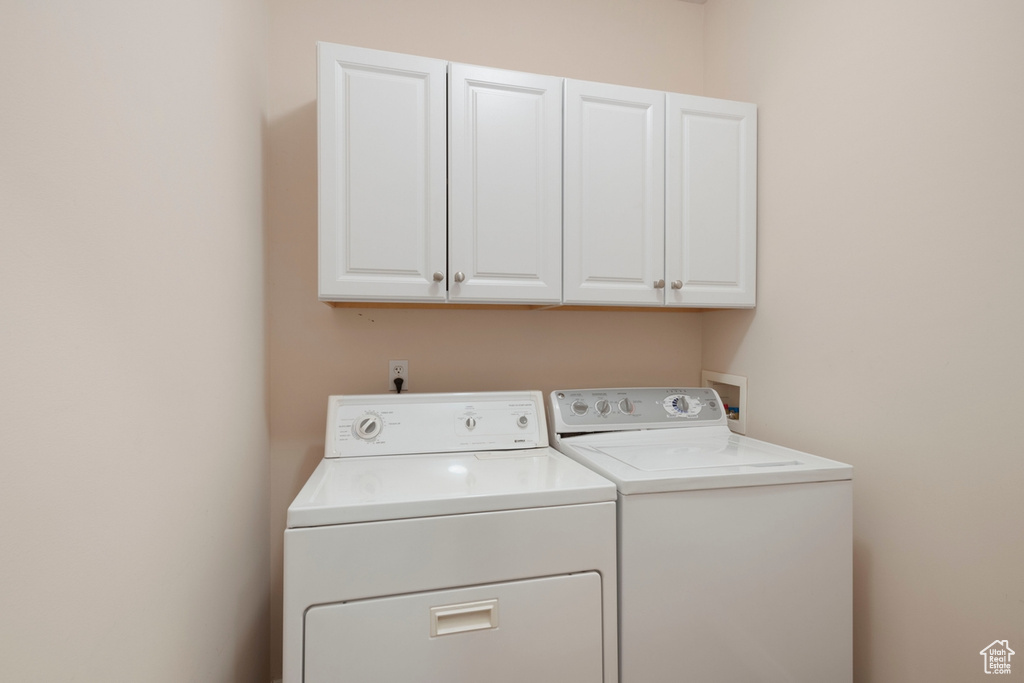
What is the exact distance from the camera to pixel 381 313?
1.79 metres

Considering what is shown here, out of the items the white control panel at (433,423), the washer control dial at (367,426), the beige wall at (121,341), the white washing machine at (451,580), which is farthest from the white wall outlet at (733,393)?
the beige wall at (121,341)

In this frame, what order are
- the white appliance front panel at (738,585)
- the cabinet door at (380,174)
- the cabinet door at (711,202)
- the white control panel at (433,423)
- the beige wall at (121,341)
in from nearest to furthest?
the beige wall at (121,341), the white appliance front panel at (738,585), the cabinet door at (380,174), the white control panel at (433,423), the cabinet door at (711,202)

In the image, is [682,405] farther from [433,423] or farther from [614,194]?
[433,423]

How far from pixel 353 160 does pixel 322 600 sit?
1.14 meters

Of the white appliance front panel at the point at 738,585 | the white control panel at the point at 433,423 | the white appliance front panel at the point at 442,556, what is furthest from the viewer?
the white control panel at the point at 433,423

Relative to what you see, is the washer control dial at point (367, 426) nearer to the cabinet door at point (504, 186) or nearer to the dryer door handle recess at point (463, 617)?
the cabinet door at point (504, 186)

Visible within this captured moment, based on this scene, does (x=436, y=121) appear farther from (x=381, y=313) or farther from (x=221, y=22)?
(x=381, y=313)

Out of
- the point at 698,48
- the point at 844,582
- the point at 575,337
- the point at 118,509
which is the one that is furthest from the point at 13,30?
the point at 698,48

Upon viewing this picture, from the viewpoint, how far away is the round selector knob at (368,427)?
1.50m

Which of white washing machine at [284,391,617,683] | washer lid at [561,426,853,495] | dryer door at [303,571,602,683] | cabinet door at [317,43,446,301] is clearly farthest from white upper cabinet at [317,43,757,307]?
dryer door at [303,571,602,683]

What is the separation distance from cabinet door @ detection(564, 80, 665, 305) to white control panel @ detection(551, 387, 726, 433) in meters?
0.35

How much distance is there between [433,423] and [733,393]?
1.20 metres

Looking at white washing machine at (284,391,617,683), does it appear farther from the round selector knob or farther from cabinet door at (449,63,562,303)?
cabinet door at (449,63,562,303)

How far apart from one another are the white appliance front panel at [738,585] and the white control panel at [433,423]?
1.75 feet
